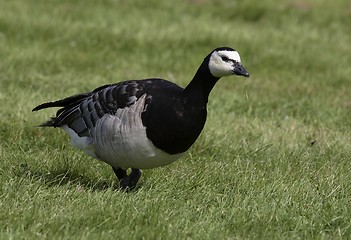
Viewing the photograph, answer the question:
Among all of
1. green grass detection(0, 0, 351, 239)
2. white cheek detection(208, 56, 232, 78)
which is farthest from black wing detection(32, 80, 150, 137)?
white cheek detection(208, 56, 232, 78)

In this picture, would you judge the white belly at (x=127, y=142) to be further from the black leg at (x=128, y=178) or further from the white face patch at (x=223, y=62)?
the white face patch at (x=223, y=62)

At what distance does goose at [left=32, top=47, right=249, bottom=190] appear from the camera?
630 cm

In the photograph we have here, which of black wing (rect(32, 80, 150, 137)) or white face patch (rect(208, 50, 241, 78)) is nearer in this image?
white face patch (rect(208, 50, 241, 78))

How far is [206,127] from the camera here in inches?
356

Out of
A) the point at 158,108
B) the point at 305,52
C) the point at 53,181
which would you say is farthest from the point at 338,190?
the point at 305,52

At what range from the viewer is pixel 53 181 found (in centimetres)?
662

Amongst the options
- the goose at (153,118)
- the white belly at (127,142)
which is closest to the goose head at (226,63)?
the goose at (153,118)

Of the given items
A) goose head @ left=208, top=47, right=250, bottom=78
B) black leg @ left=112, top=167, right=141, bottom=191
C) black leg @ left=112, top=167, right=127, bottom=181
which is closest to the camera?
goose head @ left=208, top=47, right=250, bottom=78

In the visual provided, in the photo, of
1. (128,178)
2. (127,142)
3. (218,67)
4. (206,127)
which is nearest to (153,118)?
(127,142)

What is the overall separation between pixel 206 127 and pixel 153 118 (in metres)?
2.77

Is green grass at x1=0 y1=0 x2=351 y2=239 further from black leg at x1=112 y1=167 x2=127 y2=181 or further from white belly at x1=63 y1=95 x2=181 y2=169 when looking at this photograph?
white belly at x1=63 y1=95 x2=181 y2=169

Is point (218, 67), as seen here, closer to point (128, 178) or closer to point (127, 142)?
point (127, 142)

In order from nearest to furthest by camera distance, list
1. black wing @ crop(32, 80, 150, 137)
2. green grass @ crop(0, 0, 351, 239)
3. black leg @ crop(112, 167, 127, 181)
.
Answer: green grass @ crop(0, 0, 351, 239) < black wing @ crop(32, 80, 150, 137) < black leg @ crop(112, 167, 127, 181)

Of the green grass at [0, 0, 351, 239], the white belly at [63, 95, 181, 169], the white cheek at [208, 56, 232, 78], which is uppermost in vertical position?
the white cheek at [208, 56, 232, 78]
